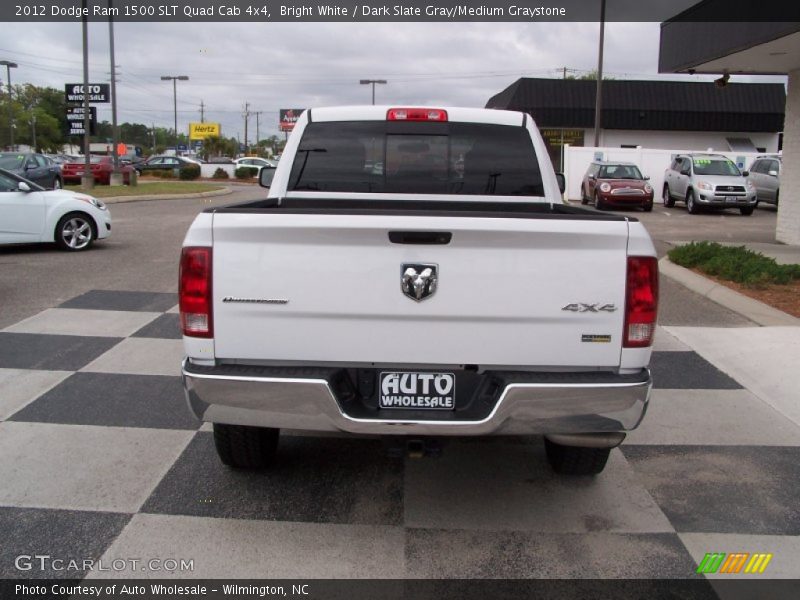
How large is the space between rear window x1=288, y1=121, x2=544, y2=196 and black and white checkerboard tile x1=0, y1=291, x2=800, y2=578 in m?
1.65

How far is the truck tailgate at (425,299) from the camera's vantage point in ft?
10.9

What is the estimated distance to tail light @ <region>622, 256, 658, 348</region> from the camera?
3361mm

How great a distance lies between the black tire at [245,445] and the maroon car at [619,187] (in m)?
22.2

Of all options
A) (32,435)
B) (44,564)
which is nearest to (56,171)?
(32,435)

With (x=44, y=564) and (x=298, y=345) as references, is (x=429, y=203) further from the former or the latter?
(x=44, y=564)

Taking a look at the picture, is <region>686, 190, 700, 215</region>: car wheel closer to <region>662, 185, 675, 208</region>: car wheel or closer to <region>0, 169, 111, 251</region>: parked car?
<region>662, 185, 675, 208</region>: car wheel

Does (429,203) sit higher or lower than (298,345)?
higher

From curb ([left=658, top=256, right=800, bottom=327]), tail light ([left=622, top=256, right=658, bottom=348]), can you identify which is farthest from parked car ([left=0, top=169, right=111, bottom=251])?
tail light ([left=622, top=256, right=658, bottom=348])

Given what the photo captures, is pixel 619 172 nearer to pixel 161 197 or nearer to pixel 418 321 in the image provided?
pixel 161 197

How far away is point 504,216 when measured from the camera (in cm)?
335

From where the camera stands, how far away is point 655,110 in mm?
39000

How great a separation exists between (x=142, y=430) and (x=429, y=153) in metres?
2.60

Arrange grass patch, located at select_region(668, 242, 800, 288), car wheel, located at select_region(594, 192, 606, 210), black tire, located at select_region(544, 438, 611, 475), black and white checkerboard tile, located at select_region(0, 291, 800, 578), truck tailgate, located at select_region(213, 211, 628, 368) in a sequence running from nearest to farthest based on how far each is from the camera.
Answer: truck tailgate, located at select_region(213, 211, 628, 368)
black and white checkerboard tile, located at select_region(0, 291, 800, 578)
black tire, located at select_region(544, 438, 611, 475)
grass patch, located at select_region(668, 242, 800, 288)
car wheel, located at select_region(594, 192, 606, 210)

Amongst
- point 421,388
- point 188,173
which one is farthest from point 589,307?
point 188,173
